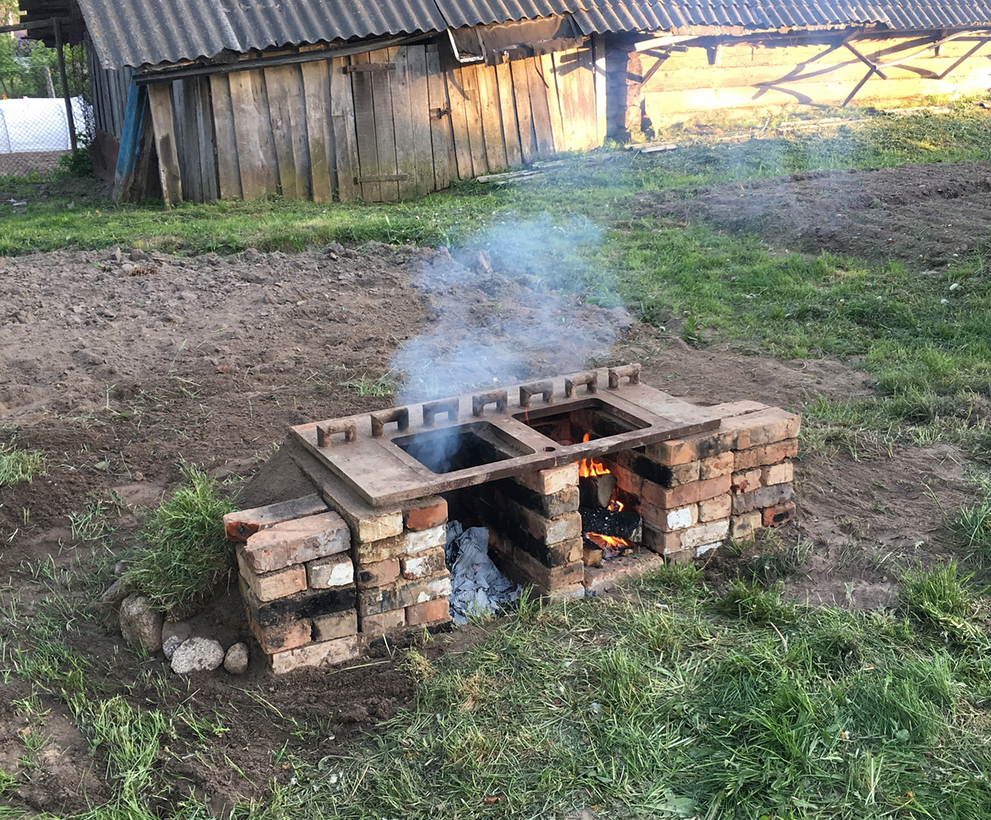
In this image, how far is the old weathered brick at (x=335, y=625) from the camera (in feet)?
11.3

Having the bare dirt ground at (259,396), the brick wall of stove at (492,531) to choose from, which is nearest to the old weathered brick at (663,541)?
the brick wall of stove at (492,531)

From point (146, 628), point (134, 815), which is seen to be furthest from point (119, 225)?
point (134, 815)

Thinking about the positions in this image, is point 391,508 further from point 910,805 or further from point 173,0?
point 173,0

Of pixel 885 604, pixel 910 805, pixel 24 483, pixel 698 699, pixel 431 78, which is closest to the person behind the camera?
pixel 910 805

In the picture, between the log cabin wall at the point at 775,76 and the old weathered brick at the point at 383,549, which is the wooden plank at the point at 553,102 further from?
the old weathered brick at the point at 383,549

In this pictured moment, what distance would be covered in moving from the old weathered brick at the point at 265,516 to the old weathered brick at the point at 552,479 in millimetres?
835

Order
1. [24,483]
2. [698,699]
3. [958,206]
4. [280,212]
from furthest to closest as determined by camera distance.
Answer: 1. [280,212]
2. [958,206]
3. [24,483]
4. [698,699]

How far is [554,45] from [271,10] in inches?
149

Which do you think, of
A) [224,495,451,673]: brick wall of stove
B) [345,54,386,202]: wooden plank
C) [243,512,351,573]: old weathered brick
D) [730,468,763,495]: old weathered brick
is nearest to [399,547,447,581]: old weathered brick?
[224,495,451,673]: brick wall of stove

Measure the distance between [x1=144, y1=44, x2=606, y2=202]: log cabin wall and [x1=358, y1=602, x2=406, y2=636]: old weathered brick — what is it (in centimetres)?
886

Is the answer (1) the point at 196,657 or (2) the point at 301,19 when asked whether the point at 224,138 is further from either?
(1) the point at 196,657

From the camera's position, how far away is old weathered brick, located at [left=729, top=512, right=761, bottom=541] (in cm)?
430

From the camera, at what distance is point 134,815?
9.15 feet

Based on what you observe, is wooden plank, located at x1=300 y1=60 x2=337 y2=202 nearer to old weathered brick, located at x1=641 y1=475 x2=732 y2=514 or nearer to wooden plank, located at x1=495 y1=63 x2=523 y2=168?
wooden plank, located at x1=495 y1=63 x2=523 y2=168
